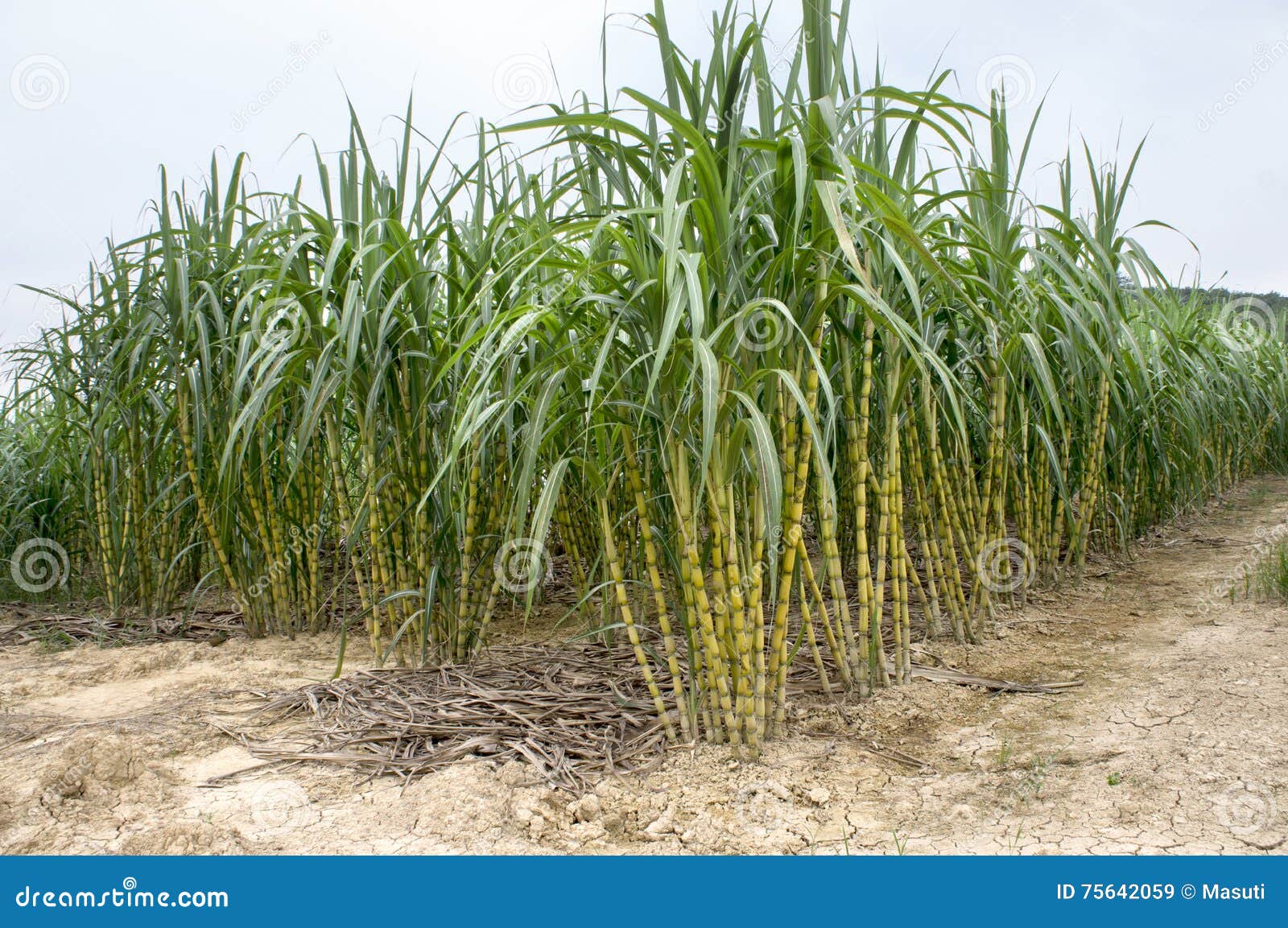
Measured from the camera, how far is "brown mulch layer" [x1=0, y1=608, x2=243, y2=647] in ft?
9.60

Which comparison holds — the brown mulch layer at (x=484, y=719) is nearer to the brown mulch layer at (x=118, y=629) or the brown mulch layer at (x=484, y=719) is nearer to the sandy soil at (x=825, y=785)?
the sandy soil at (x=825, y=785)

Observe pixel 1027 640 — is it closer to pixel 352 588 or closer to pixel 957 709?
pixel 957 709

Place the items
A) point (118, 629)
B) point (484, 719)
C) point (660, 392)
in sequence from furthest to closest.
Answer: point (118, 629), point (484, 719), point (660, 392)

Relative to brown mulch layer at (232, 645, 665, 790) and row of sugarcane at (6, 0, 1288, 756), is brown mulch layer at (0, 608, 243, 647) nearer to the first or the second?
row of sugarcane at (6, 0, 1288, 756)

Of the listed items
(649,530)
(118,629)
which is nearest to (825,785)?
(649,530)

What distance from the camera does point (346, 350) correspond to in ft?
6.37

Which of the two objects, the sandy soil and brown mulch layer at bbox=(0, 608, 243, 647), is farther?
brown mulch layer at bbox=(0, 608, 243, 647)

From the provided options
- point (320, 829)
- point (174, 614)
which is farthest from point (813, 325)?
point (174, 614)

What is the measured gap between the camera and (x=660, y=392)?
1.54m

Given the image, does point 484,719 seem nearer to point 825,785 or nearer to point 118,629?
point 825,785

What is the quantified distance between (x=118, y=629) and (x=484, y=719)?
1.80m

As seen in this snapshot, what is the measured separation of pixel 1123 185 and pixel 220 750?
2872 millimetres

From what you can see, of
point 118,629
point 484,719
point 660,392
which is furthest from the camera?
point 118,629

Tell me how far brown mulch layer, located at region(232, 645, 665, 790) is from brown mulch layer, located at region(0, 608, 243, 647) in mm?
891
